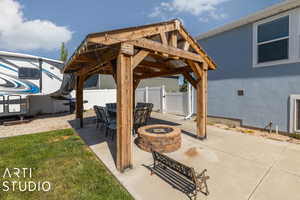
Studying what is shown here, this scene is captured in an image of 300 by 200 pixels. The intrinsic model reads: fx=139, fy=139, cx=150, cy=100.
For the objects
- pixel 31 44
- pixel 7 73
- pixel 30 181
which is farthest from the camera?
pixel 31 44

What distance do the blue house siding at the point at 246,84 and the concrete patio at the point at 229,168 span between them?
1578 millimetres

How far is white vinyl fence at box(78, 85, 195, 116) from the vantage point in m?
8.96

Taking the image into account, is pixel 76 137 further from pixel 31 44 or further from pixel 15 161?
pixel 31 44

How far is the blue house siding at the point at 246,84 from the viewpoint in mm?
5453

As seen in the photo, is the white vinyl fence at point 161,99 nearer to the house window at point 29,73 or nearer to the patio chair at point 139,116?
the patio chair at point 139,116

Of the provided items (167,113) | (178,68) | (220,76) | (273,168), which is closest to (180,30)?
(178,68)

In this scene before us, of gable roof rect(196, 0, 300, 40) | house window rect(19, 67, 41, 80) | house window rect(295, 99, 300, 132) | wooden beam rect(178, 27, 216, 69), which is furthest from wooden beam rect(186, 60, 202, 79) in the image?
house window rect(19, 67, 41, 80)

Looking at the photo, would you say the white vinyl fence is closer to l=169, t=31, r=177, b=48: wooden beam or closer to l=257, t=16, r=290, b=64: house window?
l=257, t=16, r=290, b=64: house window

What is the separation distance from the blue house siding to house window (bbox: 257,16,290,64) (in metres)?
0.34

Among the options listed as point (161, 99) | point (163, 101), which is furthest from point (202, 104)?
point (161, 99)

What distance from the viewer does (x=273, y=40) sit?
5.71 meters

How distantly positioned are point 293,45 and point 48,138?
987cm

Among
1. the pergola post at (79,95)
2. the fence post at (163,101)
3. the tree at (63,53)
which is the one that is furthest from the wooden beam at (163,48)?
the tree at (63,53)

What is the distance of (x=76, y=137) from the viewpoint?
211 inches
